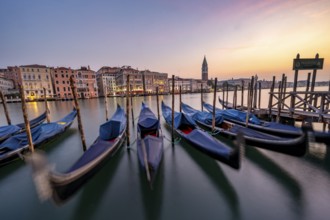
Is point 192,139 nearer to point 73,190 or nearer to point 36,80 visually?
point 73,190

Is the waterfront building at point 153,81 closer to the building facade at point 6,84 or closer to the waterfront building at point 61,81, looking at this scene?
the waterfront building at point 61,81

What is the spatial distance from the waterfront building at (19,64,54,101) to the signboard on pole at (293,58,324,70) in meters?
42.1

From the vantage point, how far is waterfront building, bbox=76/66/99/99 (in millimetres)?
37750

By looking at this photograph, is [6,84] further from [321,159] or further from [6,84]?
[321,159]

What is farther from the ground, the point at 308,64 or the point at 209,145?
the point at 308,64

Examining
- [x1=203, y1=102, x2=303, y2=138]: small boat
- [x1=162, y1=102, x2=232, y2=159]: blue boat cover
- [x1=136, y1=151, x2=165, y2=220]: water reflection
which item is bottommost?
[x1=136, y1=151, x2=165, y2=220]: water reflection

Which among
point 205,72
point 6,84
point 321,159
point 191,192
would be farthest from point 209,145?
point 205,72

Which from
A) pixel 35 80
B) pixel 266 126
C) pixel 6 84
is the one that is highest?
pixel 35 80

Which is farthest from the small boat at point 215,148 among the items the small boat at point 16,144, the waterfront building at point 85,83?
the waterfront building at point 85,83

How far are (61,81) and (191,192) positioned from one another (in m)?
42.7

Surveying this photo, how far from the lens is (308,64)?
23.6ft

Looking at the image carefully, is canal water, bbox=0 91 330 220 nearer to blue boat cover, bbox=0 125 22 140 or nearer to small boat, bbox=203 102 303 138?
small boat, bbox=203 102 303 138

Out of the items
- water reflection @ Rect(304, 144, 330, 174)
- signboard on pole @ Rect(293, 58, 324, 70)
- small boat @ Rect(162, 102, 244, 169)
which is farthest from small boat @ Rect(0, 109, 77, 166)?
signboard on pole @ Rect(293, 58, 324, 70)

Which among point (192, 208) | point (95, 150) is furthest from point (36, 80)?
point (192, 208)
